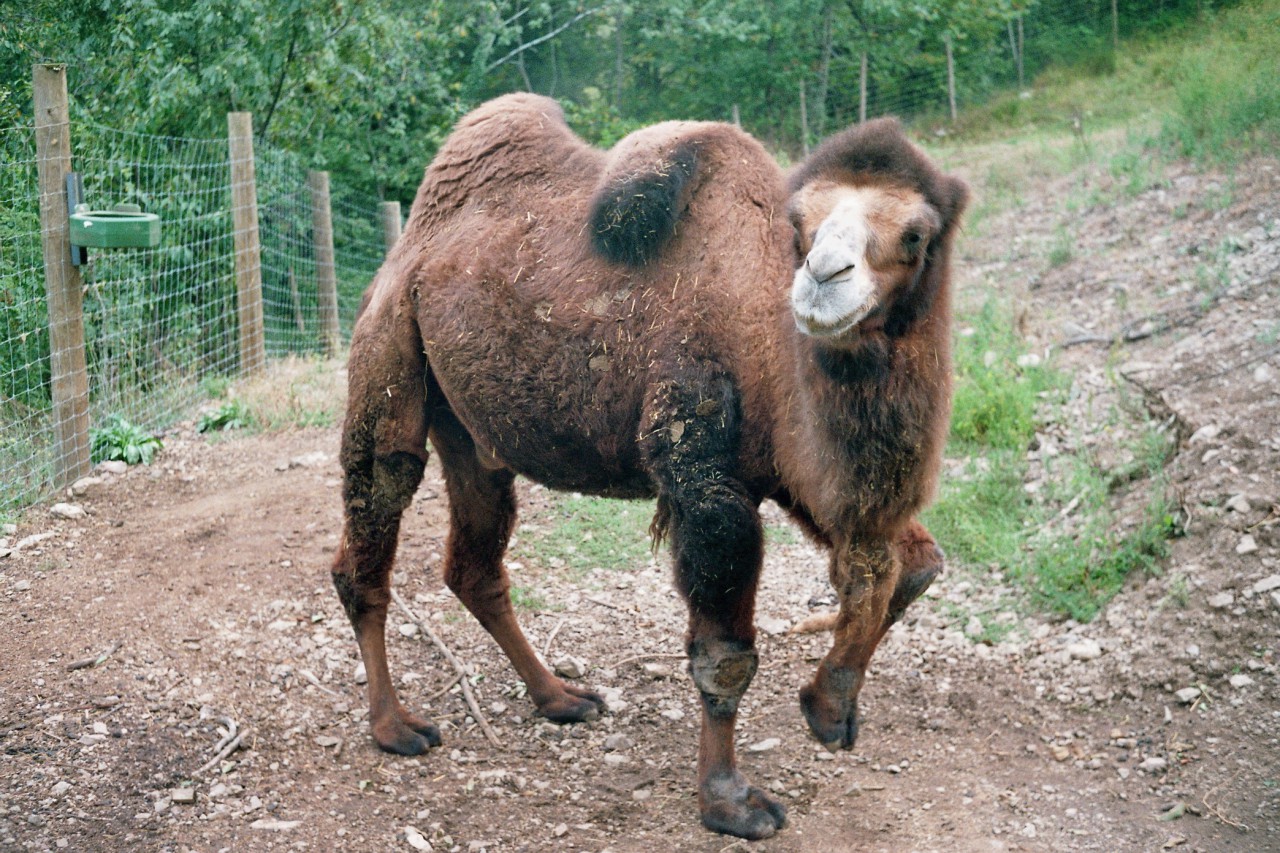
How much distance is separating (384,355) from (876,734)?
2.45m

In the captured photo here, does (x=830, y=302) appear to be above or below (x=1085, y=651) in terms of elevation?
above

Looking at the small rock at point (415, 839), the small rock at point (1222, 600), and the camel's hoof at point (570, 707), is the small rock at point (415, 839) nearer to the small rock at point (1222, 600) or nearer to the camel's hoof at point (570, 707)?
the camel's hoof at point (570, 707)

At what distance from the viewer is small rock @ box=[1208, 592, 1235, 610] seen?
14.8 feet

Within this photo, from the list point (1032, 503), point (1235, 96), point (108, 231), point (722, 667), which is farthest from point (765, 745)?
point (1235, 96)

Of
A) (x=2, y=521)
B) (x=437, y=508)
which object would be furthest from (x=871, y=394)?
(x=2, y=521)

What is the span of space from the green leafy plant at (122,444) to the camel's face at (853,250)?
542 cm

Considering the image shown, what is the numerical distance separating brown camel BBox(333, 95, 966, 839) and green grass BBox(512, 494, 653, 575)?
1340 mm

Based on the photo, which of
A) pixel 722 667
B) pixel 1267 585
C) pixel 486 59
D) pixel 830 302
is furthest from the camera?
pixel 486 59

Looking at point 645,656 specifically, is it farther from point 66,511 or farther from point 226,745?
point 66,511

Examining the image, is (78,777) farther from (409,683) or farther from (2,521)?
(2,521)

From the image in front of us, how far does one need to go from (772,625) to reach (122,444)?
175 inches

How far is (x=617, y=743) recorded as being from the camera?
460 centimetres

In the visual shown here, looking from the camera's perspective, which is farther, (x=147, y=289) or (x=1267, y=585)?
(x=147, y=289)

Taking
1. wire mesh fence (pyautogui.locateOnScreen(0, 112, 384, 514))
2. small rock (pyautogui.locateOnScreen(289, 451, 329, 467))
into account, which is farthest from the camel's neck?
wire mesh fence (pyautogui.locateOnScreen(0, 112, 384, 514))
